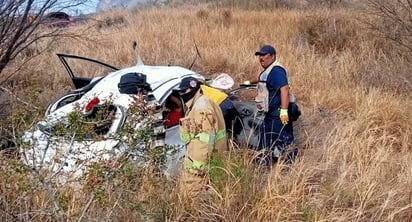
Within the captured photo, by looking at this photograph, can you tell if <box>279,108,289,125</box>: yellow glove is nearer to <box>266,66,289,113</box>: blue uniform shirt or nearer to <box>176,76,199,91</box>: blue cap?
<box>266,66,289,113</box>: blue uniform shirt

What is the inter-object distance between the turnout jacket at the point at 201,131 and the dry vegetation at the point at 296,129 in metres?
0.27

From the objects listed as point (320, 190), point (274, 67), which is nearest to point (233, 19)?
point (274, 67)

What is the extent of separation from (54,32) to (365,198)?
5511 millimetres

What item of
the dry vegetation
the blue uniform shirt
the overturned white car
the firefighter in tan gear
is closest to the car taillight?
the overturned white car

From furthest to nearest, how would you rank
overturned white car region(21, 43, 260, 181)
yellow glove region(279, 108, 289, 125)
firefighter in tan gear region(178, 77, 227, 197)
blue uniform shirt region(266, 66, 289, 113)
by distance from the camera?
blue uniform shirt region(266, 66, 289, 113) → yellow glove region(279, 108, 289, 125) → firefighter in tan gear region(178, 77, 227, 197) → overturned white car region(21, 43, 260, 181)

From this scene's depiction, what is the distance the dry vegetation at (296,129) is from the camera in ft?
11.8

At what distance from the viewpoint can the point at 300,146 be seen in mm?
6191

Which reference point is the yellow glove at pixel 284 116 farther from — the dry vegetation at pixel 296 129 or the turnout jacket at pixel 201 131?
the turnout jacket at pixel 201 131

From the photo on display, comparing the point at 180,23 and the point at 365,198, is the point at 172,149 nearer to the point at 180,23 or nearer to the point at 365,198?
the point at 365,198

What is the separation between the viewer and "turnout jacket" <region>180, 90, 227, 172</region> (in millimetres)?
4469

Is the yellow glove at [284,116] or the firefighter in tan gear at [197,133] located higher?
the firefighter in tan gear at [197,133]

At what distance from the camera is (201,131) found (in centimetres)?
461

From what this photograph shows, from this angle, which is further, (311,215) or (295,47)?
(295,47)

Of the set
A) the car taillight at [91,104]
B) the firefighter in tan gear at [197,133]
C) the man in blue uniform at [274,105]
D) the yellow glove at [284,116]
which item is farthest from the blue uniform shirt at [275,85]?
the car taillight at [91,104]
